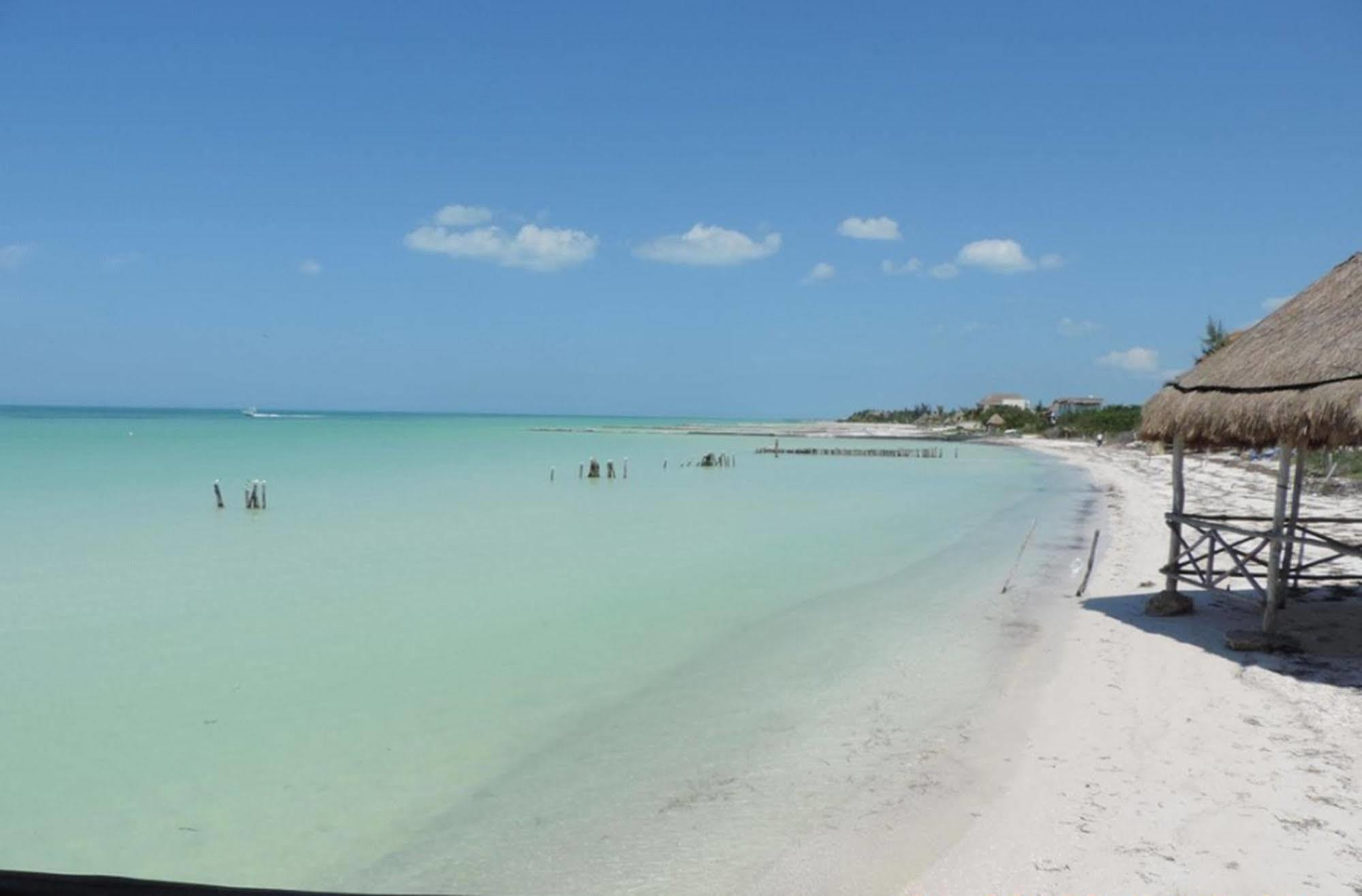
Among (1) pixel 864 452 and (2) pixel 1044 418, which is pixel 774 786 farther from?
(2) pixel 1044 418

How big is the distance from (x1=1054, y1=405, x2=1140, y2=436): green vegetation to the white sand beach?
3915 cm

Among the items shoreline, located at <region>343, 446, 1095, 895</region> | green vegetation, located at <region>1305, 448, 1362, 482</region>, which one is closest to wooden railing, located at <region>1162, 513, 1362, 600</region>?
shoreline, located at <region>343, 446, 1095, 895</region>

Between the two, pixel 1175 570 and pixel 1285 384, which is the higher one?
pixel 1285 384

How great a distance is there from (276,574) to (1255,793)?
9.58 metres

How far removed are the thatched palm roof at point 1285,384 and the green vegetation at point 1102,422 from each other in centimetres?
3787

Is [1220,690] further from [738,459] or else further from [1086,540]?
[738,459]

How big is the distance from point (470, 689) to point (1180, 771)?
427cm

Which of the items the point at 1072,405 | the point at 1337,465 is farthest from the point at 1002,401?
the point at 1337,465

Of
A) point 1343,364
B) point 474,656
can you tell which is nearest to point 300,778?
point 474,656

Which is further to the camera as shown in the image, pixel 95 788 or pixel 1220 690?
pixel 1220 690

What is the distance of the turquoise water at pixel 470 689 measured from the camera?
151 inches

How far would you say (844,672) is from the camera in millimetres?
6148

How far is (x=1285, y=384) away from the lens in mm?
5941

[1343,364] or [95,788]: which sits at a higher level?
[1343,364]
